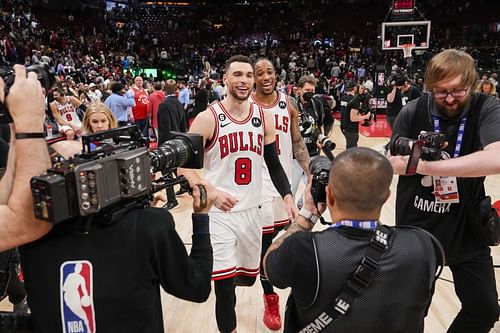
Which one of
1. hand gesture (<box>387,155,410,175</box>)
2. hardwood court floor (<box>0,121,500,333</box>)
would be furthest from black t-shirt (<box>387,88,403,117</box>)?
hand gesture (<box>387,155,410,175</box>)

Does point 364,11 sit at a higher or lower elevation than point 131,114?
higher

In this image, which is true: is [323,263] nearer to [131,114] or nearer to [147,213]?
[147,213]

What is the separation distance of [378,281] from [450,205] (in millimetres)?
1170

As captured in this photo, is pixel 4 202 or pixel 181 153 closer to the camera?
pixel 4 202

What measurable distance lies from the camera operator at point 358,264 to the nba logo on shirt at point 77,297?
26.0 inches

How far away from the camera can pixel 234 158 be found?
3.14 metres

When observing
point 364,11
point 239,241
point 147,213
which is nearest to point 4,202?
point 147,213

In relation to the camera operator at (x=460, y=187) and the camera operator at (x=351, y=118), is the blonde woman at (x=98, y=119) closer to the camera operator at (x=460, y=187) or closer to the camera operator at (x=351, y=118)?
the camera operator at (x=460, y=187)

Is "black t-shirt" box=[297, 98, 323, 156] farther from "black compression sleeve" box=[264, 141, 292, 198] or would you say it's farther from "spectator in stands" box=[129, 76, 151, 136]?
"spectator in stands" box=[129, 76, 151, 136]

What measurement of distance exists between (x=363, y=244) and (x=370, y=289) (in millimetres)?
152

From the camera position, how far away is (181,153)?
1.84m

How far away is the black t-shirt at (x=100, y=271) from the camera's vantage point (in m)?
1.50

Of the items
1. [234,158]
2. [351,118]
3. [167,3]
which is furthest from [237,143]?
[167,3]

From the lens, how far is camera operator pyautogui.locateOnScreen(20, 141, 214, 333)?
150 cm
